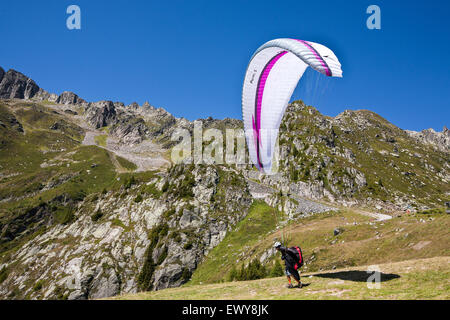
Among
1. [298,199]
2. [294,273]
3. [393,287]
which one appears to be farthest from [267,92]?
[298,199]

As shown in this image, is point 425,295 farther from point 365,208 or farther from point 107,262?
point 365,208

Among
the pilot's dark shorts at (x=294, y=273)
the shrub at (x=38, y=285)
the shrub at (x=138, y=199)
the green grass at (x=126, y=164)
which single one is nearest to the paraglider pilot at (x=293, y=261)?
the pilot's dark shorts at (x=294, y=273)

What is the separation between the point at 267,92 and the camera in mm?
17703

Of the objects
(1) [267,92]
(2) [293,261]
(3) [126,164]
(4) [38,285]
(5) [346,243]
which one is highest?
(3) [126,164]

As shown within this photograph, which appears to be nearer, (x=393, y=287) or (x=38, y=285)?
(x=393, y=287)

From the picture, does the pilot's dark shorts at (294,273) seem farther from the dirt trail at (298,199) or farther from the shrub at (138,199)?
the shrub at (138,199)

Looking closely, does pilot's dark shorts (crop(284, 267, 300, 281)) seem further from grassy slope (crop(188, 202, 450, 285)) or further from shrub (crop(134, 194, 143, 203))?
shrub (crop(134, 194, 143, 203))

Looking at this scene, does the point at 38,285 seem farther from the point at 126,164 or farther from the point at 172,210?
the point at 126,164

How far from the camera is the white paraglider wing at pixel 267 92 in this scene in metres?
16.4

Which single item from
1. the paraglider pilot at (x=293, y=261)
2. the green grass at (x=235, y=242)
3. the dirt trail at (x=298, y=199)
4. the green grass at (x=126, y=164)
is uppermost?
the green grass at (x=126, y=164)

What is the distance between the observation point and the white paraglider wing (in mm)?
16438

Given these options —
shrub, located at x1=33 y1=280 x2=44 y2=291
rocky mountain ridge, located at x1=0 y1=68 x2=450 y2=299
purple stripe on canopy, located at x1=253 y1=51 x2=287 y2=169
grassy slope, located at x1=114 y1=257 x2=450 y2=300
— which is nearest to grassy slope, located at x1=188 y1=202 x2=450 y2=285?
rocky mountain ridge, located at x1=0 y1=68 x2=450 y2=299
